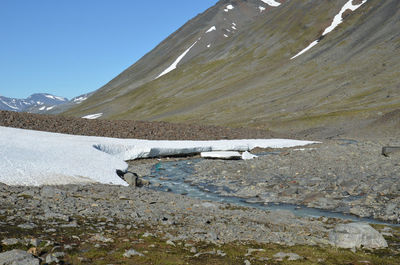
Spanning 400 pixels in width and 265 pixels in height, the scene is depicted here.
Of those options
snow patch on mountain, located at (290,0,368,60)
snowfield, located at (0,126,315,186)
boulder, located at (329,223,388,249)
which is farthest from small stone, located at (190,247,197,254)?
snow patch on mountain, located at (290,0,368,60)

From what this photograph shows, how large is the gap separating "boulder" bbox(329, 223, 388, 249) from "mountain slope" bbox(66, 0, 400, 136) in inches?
2486

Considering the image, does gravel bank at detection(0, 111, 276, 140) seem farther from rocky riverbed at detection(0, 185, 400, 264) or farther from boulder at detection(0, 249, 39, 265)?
boulder at detection(0, 249, 39, 265)

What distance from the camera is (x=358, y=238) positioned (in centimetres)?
1120

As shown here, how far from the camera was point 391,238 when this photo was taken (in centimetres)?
1251

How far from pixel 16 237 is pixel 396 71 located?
117 metres

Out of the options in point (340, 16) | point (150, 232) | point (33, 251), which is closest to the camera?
point (33, 251)

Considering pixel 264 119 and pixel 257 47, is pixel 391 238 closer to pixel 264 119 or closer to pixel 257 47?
pixel 264 119

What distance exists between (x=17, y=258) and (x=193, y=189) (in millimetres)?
16149

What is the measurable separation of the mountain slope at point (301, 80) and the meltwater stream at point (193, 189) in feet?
156

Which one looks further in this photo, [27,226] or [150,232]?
[150,232]

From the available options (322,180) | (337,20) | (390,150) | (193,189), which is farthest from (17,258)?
(337,20)

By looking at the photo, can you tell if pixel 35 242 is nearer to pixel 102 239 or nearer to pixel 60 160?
pixel 102 239

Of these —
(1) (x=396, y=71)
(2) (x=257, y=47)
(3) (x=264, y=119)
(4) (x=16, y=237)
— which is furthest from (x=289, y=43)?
(4) (x=16, y=237)

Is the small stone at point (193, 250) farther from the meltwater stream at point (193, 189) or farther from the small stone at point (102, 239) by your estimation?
the meltwater stream at point (193, 189)
